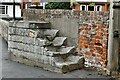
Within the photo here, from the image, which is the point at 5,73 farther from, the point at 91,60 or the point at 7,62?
the point at 91,60

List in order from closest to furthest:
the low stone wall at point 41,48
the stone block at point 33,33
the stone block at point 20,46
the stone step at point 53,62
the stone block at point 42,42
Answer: the stone step at point 53,62 < the low stone wall at point 41,48 < the stone block at point 42,42 < the stone block at point 33,33 < the stone block at point 20,46

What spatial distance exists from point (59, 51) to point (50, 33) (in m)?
1.03

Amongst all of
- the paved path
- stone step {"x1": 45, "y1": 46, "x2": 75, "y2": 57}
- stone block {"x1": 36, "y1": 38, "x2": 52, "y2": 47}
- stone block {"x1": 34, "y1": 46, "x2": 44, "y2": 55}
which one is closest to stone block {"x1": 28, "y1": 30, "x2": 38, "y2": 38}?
stone block {"x1": 36, "y1": 38, "x2": 52, "y2": 47}

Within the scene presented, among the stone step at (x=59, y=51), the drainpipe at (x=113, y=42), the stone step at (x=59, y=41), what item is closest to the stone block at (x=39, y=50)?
the stone step at (x=59, y=51)

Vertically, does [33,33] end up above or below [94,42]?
above

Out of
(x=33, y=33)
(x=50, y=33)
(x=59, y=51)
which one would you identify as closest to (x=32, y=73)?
(x=59, y=51)

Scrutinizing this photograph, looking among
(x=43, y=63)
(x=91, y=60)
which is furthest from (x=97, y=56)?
(x=43, y=63)

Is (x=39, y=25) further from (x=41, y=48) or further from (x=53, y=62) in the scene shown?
(x=53, y=62)

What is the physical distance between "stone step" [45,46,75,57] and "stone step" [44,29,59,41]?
59cm

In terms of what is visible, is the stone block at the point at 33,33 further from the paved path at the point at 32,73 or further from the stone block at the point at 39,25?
the paved path at the point at 32,73

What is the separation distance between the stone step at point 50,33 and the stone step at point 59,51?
1.93 ft

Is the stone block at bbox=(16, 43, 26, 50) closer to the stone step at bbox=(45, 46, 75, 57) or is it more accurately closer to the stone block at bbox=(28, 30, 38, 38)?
the stone block at bbox=(28, 30, 38, 38)

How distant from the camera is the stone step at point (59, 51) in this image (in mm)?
9012

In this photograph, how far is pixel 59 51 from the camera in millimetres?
9680
